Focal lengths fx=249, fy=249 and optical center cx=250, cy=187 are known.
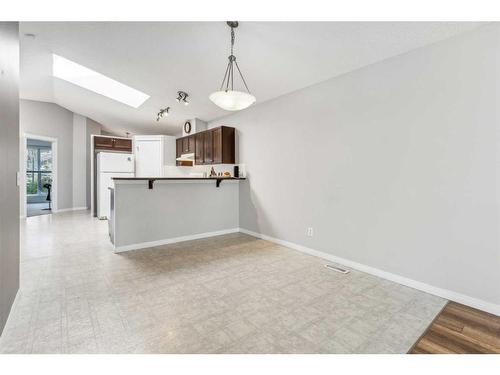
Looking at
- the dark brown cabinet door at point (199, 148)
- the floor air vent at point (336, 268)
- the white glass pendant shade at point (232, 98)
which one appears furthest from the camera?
the dark brown cabinet door at point (199, 148)

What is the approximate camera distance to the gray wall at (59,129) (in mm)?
6816

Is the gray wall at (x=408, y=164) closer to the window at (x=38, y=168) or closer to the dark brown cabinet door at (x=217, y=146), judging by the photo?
the dark brown cabinet door at (x=217, y=146)

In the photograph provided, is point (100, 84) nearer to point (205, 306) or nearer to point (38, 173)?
point (205, 306)

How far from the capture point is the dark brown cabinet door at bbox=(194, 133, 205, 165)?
546 cm

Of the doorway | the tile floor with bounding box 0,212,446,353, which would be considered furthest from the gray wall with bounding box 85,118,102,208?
the tile floor with bounding box 0,212,446,353

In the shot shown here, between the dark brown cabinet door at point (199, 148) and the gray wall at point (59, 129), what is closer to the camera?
the dark brown cabinet door at point (199, 148)

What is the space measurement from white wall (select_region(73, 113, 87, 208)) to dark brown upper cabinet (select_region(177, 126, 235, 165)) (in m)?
4.53

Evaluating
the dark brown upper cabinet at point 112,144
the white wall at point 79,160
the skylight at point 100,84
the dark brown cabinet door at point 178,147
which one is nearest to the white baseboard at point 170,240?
the dark brown cabinet door at point 178,147

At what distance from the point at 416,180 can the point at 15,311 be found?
3775mm

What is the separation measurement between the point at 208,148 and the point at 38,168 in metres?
7.59

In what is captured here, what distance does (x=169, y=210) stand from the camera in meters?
4.13

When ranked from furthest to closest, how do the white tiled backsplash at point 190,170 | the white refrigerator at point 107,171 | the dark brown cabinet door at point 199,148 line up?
the white refrigerator at point 107,171 < the white tiled backsplash at point 190,170 < the dark brown cabinet door at point 199,148

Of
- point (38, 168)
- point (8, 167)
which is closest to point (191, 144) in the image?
point (8, 167)

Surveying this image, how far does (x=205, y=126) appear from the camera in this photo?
584 centimetres
